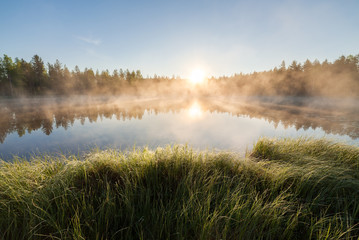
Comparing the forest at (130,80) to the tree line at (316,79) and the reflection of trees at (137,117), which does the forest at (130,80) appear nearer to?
the tree line at (316,79)

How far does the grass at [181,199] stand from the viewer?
1.43 metres

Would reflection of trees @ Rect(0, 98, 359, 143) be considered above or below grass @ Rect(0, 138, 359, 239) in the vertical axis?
below

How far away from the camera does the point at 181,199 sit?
171 cm

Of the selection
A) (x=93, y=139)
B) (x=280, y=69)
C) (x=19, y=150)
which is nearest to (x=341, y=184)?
(x=93, y=139)

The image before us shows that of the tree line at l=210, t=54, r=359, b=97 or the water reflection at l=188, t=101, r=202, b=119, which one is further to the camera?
the tree line at l=210, t=54, r=359, b=97

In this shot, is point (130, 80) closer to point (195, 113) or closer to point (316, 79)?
point (195, 113)

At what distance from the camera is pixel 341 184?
224 centimetres

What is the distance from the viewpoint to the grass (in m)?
1.43

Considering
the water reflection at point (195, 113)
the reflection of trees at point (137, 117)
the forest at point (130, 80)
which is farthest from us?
the forest at point (130, 80)

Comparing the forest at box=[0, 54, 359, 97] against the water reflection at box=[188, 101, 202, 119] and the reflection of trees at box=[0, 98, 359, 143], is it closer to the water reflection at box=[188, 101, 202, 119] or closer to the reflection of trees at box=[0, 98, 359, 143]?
the reflection of trees at box=[0, 98, 359, 143]

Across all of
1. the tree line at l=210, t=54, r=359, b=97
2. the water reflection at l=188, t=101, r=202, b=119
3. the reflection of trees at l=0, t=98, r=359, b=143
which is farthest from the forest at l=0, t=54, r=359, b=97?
the water reflection at l=188, t=101, r=202, b=119

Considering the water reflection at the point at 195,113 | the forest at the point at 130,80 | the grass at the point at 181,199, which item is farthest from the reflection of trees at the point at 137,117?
the forest at the point at 130,80

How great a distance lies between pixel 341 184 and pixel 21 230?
4.34 meters

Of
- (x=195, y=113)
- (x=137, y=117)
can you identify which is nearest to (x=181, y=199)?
(x=137, y=117)
